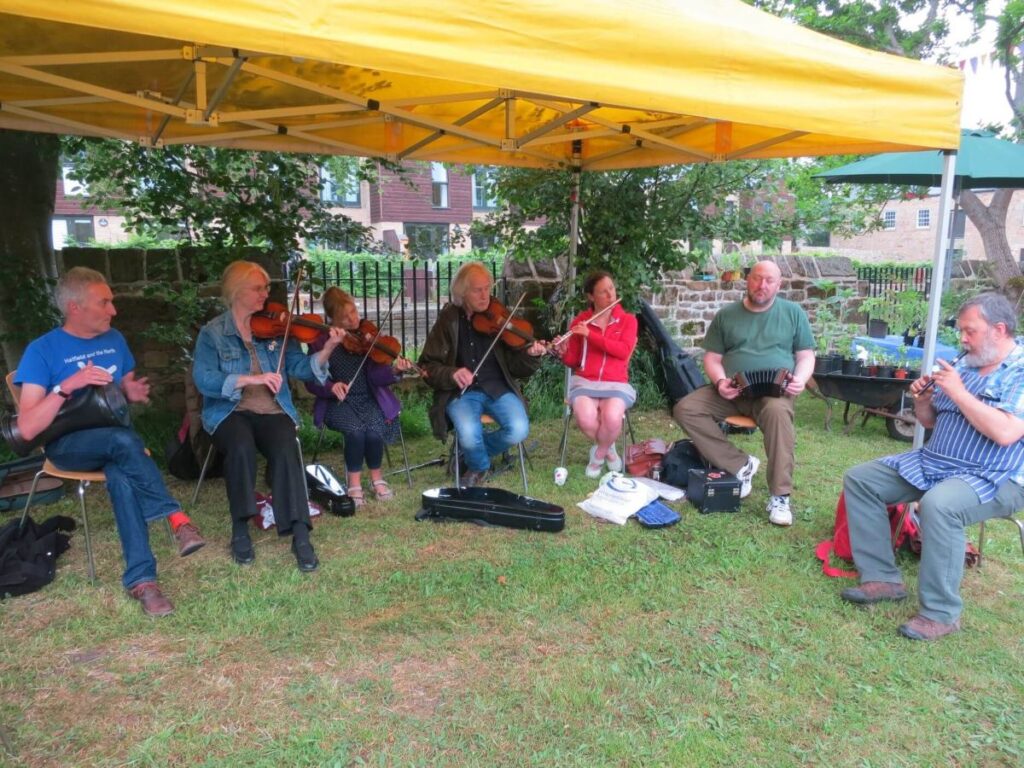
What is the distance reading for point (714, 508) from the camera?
3777 millimetres

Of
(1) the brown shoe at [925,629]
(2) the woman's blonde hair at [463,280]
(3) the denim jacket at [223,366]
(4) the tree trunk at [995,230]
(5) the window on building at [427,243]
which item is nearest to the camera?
(1) the brown shoe at [925,629]

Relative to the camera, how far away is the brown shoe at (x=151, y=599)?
273cm

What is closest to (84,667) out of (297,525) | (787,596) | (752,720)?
(297,525)

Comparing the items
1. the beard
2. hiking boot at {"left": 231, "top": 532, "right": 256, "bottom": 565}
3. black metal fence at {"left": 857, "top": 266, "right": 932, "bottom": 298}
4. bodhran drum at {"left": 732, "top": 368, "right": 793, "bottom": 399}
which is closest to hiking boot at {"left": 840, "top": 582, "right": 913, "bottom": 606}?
the beard

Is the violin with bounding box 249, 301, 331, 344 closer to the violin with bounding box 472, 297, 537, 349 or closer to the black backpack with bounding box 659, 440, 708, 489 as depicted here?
the violin with bounding box 472, 297, 537, 349

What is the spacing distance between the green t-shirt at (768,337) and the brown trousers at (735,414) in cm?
20

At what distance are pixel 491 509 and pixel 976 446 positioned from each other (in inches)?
80.2

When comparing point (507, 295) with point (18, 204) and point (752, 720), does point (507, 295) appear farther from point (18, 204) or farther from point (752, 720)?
point (752, 720)

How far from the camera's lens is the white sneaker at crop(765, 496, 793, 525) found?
361 centimetres

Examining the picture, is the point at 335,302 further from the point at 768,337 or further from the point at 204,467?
the point at 768,337

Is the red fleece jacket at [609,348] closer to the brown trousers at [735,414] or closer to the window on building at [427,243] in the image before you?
the brown trousers at [735,414]

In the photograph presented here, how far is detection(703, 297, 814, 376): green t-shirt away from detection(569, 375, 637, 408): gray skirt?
0.59 meters

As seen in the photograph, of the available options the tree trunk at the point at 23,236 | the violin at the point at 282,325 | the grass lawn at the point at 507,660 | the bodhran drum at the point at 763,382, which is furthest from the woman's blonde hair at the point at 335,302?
the bodhran drum at the point at 763,382

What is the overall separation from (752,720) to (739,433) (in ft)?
10.9
